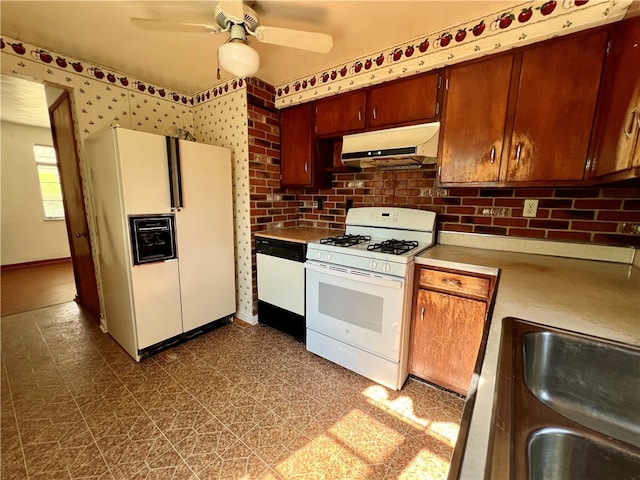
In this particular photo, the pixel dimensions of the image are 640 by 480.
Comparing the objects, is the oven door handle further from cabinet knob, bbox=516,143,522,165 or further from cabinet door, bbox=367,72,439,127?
cabinet door, bbox=367,72,439,127

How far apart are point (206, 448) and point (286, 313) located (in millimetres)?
1165

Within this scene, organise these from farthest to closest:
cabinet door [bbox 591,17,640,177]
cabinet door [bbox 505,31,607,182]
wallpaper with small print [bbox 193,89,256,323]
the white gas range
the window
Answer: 1. the window
2. wallpaper with small print [bbox 193,89,256,323]
3. the white gas range
4. cabinet door [bbox 505,31,607,182]
5. cabinet door [bbox 591,17,640,177]

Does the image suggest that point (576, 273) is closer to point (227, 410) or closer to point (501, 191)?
point (501, 191)

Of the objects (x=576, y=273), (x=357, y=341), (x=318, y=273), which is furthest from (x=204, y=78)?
(x=576, y=273)

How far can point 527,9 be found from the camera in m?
1.47

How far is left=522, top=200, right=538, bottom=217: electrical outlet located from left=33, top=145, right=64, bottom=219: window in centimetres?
674

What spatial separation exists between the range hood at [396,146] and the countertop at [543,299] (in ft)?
2.38

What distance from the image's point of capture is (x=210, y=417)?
5.24 feet

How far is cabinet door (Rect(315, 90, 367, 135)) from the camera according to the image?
2.17m

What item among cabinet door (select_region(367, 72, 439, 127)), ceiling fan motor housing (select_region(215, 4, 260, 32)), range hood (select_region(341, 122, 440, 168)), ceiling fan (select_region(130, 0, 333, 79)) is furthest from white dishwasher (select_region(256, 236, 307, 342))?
ceiling fan motor housing (select_region(215, 4, 260, 32))

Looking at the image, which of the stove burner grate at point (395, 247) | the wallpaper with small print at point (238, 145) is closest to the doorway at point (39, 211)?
the wallpaper with small print at point (238, 145)

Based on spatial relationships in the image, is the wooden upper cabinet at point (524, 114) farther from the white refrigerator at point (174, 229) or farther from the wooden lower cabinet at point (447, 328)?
the white refrigerator at point (174, 229)

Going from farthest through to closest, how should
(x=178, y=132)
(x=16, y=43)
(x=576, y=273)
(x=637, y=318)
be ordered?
(x=178, y=132)
(x=16, y=43)
(x=576, y=273)
(x=637, y=318)

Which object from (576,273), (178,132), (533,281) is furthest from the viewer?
(178,132)
